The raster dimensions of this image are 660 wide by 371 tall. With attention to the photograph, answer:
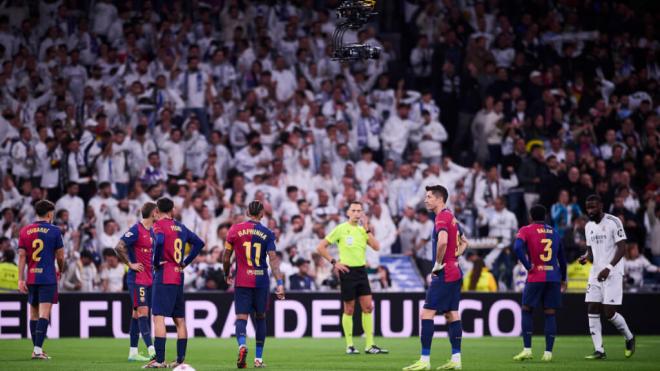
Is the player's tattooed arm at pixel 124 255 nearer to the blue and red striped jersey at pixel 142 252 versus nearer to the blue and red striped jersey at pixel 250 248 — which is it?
the blue and red striped jersey at pixel 142 252

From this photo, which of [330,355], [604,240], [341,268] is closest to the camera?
[604,240]

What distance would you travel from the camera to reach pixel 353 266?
66.9 feet

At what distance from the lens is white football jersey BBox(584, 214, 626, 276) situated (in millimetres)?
18891

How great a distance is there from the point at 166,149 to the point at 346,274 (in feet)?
32.0

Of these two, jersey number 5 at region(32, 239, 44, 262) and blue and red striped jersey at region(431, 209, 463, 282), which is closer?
blue and red striped jersey at region(431, 209, 463, 282)

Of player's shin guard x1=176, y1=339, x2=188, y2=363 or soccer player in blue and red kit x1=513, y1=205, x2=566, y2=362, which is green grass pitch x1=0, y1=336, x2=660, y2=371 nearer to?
soccer player in blue and red kit x1=513, y1=205, x2=566, y2=362

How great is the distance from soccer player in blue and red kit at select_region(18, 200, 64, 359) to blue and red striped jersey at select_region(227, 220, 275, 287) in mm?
3417

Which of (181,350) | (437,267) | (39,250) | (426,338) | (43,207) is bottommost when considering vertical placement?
(181,350)

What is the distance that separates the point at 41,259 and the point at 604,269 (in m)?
9.27

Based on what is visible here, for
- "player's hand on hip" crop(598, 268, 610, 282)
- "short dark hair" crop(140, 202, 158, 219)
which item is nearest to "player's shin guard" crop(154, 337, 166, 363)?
"short dark hair" crop(140, 202, 158, 219)

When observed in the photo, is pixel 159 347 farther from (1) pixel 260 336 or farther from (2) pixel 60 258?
(2) pixel 60 258

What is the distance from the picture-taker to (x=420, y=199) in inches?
1128

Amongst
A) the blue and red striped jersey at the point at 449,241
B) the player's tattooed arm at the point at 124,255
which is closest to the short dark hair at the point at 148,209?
the player's tattooed arm at the point at 124,255

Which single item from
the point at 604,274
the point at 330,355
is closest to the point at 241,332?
the point at 330,355
